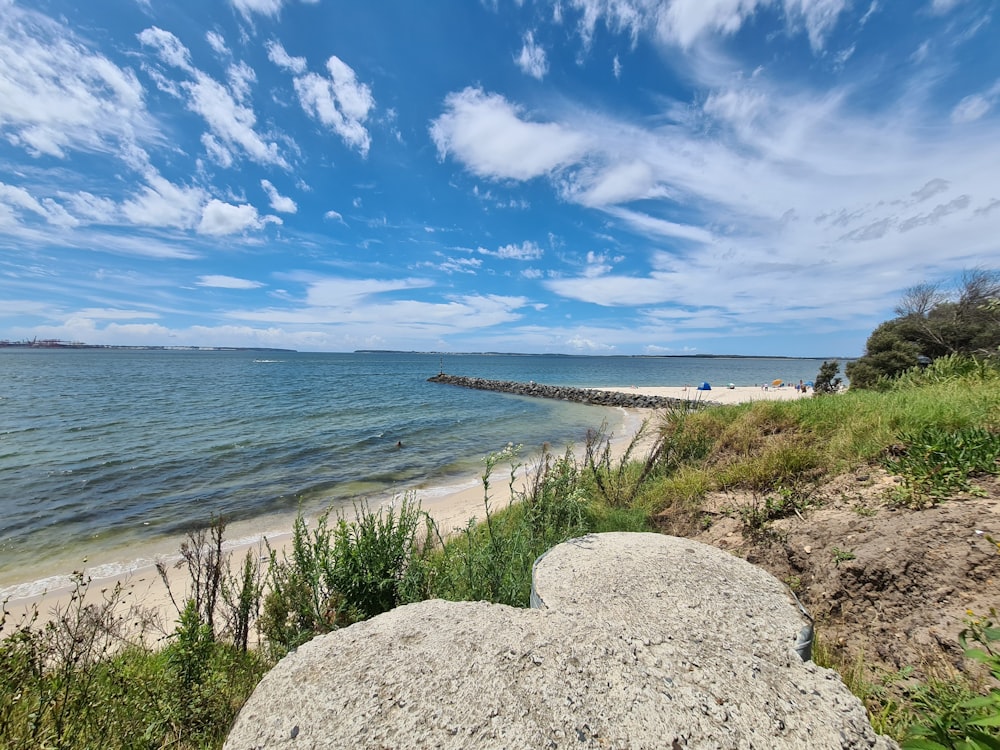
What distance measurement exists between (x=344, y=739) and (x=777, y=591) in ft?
10.4

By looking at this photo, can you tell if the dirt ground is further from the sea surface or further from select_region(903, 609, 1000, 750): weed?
the sea surface

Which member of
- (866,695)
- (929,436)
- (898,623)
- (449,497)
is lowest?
(449,497)

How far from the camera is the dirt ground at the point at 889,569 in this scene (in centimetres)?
284

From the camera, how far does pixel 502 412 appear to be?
31.8 metres

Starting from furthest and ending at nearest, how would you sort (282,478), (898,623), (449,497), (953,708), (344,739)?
(282,478), (449,497), (898,623), (953,708), (344,739)

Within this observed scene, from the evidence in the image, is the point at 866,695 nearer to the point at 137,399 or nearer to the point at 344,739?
the point at 344,739

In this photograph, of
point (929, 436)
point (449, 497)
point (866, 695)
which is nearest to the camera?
point (866, 695)

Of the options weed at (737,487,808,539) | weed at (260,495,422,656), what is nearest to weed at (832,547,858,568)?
weed at (737,487,808,539)

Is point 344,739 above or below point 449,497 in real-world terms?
above

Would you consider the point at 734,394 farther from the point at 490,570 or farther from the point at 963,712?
the point at 963,712

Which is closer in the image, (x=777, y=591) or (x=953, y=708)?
(x=953, y=708)

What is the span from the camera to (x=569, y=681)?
2145mm

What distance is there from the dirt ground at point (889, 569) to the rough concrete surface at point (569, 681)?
0.70 m

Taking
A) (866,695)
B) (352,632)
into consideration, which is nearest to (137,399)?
(352,632)
